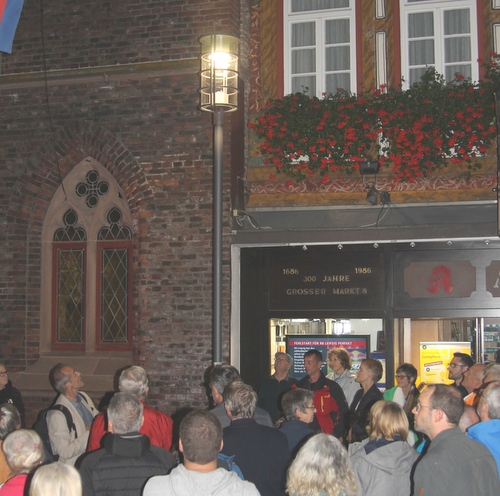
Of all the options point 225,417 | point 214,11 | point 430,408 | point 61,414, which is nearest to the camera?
point 430,408

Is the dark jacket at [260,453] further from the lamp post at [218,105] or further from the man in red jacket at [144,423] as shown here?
the lamp post at [218,105]

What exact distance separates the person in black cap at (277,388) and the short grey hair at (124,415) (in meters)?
4.96

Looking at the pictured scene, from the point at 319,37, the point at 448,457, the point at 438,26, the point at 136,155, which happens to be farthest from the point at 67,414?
the point at 438,26

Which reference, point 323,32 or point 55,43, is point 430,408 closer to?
point 323,32

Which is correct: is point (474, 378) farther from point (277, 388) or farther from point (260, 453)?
point (260, 453)

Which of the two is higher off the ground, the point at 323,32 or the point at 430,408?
the point at 323,32

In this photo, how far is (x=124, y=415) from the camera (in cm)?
563

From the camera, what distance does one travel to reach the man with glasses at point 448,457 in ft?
16.2

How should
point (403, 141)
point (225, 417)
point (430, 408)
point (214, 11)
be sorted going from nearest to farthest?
point (430, 408) → point (225, 417) → point (403, 141) → point (214, 11)

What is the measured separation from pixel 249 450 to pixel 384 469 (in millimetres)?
993

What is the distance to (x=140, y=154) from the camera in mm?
12500

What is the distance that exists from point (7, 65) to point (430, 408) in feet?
33.1

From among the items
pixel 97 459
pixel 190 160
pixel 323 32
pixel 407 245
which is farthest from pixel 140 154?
pixel 97 459

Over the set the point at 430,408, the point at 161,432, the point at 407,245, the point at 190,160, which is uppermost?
the point at 190,160
